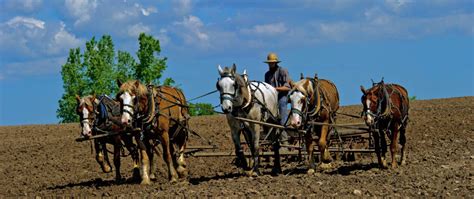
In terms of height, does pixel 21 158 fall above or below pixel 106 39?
below

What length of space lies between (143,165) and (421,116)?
19.4m

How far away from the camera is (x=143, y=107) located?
16.1 metres

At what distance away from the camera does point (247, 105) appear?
16297 mm

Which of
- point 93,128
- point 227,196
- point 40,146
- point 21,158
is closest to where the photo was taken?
point 227,196

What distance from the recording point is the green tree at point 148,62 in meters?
59.5

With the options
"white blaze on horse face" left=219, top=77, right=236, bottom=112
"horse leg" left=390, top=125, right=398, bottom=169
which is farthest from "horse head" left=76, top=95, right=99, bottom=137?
"horse leg" left=390, top=125, right=398, bottom=169

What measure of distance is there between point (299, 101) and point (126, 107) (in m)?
2.99

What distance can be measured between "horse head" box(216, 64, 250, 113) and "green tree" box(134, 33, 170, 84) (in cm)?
4344

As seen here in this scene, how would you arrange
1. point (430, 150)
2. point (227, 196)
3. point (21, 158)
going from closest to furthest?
point (227, 196) → point (430, 150) → point (21, 158)

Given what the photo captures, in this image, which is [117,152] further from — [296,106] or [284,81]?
[296,106]

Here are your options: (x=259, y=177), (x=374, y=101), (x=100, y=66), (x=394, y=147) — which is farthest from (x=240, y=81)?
(x=100, y=66)

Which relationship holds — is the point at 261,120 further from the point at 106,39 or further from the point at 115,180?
the point at 106,39

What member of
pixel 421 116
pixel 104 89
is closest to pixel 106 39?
pixel 104 89

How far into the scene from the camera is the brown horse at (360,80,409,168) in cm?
1705
